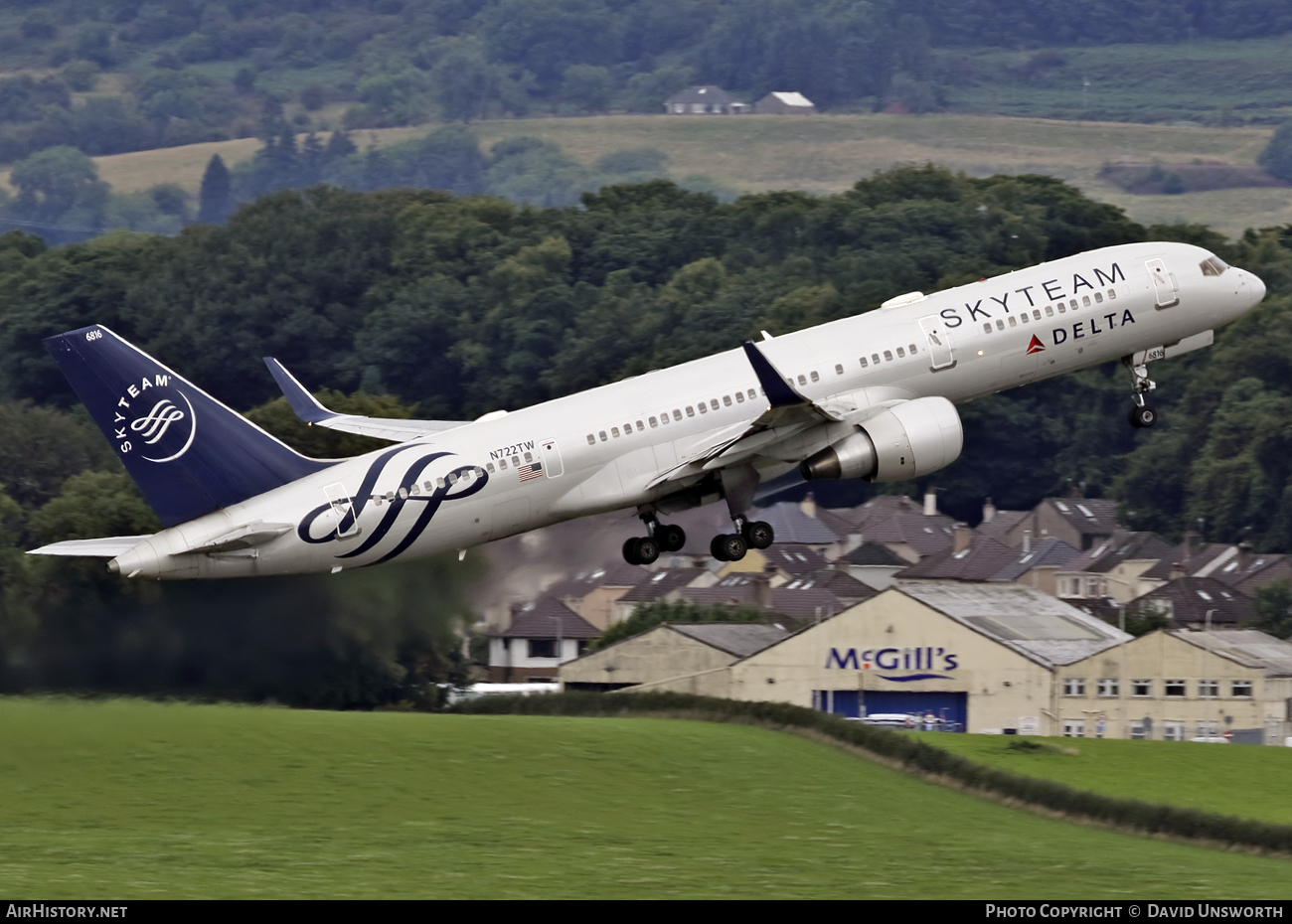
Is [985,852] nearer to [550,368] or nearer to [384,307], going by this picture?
[550,368]

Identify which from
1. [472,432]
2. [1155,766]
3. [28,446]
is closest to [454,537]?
[472,432]

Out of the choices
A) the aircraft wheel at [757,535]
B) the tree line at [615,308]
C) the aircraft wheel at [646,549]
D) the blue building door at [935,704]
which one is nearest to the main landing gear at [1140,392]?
the aircraft wheel at [757,535]

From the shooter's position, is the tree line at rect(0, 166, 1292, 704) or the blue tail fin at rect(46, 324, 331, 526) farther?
the tree line at rect(0, 166, 1292, 704)

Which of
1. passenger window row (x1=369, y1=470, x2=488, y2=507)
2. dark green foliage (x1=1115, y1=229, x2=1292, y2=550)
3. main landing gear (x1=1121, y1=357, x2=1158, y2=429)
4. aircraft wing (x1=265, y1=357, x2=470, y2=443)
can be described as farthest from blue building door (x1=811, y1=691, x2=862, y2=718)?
dark green foliage (x1=1115, y1=229, x2=1292, y2=550)

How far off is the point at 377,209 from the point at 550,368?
41683 mm

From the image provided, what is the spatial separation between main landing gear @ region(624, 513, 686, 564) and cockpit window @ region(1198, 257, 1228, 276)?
15179 millimetres

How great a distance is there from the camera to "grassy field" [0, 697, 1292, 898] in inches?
1602

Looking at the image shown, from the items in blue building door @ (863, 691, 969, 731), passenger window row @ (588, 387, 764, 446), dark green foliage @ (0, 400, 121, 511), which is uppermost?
dark green foliage @ (0, 400, 121, 511)

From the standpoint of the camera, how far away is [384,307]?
15500cm

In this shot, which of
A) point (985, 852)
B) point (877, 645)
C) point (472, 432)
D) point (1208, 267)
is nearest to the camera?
point (472, 432)

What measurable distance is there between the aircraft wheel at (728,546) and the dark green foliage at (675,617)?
150ft

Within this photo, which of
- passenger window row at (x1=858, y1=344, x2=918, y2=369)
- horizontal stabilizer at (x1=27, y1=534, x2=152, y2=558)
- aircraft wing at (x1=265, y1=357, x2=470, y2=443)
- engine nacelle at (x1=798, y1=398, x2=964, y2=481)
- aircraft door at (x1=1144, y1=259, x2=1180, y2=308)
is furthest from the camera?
aircraft door at (x1=1144, y1=259, x2=1180, y2=308)

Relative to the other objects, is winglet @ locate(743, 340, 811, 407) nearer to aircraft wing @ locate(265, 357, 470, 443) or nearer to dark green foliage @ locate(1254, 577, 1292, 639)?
aircraft wing @ locate(265, 357, 470, 443)

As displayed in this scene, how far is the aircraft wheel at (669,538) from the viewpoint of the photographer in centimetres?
4962
